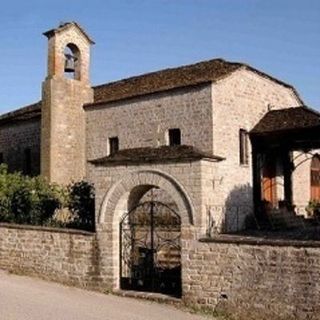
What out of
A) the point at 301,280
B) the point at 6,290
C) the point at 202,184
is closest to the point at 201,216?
the point at 202,184

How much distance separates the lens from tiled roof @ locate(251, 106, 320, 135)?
18.9 m

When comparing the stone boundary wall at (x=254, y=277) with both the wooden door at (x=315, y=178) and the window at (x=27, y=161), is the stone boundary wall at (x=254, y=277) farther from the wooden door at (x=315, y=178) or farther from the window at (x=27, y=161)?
the window at (x=27, y=161)

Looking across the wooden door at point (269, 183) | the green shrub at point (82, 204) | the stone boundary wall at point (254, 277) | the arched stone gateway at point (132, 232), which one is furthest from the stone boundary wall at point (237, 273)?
the wooden door at point (269, 183)

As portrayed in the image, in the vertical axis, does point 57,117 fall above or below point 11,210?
above

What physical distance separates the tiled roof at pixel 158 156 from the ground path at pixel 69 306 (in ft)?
11.5

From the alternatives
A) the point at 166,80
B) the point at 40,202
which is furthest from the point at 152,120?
the point at 40,202

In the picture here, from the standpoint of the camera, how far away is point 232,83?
65.1 feet

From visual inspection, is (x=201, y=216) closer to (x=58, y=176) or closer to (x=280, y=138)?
(x=280, y=138)

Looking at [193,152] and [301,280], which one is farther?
[193,152]

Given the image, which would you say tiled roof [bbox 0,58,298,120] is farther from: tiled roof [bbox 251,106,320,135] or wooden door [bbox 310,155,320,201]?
wooden door [bbox 310,155,320,201]

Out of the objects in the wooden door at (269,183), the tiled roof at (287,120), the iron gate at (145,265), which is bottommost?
the iron gate at (145,265)

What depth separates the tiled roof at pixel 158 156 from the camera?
480 inches

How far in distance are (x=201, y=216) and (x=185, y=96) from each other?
28.8 feet

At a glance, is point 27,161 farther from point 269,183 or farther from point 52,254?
point 52,254
